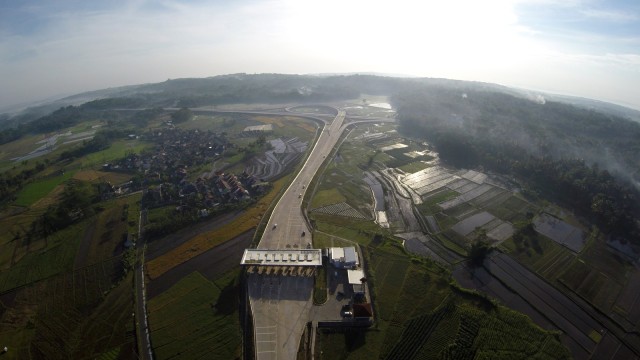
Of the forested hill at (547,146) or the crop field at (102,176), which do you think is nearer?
the forested hill at (547,146)

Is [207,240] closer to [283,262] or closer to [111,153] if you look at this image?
[283,262]

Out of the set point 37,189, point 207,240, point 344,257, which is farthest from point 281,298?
point 37,189

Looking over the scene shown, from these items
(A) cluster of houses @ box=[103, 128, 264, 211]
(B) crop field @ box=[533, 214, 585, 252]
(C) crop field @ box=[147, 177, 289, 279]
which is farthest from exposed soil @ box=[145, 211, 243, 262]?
(B) crop field @ box=[533, 214, 585, 252]

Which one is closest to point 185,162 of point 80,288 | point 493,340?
point 80,288

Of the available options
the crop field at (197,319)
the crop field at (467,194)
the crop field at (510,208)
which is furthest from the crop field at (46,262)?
the crop field at (510,208)

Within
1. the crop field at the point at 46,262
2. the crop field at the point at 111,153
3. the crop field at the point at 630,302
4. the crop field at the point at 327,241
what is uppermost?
the crop field at the point at 111,153

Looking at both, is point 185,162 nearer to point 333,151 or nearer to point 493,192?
point 333,151

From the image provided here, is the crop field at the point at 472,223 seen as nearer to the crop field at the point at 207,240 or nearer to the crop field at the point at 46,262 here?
the crop field at the point at 207,240
